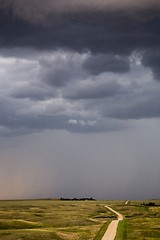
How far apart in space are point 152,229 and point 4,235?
116 ft

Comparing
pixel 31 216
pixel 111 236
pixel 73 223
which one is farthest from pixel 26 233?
pixel 31 216

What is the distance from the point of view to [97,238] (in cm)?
7500

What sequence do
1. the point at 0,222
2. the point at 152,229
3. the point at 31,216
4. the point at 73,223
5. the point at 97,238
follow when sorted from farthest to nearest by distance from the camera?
the point at 31,216, the point at 73,223, the point at 0,222, the point at 152,229, the point at 97,238

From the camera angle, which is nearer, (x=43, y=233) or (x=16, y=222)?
(x=43, y=233)

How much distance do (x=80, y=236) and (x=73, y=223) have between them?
103 feet

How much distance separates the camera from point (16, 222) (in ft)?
337

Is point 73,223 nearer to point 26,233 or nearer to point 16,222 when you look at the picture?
point 16,222

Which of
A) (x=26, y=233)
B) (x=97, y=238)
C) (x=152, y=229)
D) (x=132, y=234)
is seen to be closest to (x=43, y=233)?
(x=26, y=233)

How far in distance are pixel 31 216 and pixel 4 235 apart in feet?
171

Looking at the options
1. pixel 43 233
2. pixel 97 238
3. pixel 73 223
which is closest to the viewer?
pixel 97 238

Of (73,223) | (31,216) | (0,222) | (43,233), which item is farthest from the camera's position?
(31,216)

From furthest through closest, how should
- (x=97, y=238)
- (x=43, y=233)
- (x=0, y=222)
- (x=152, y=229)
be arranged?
(x=0, y=222) < (x=152, y=229) < (x=43, y=233) < (x=97, y=238)

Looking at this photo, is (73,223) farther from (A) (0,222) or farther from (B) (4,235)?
(B) (4,235)

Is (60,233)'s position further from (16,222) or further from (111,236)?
(16,222)
